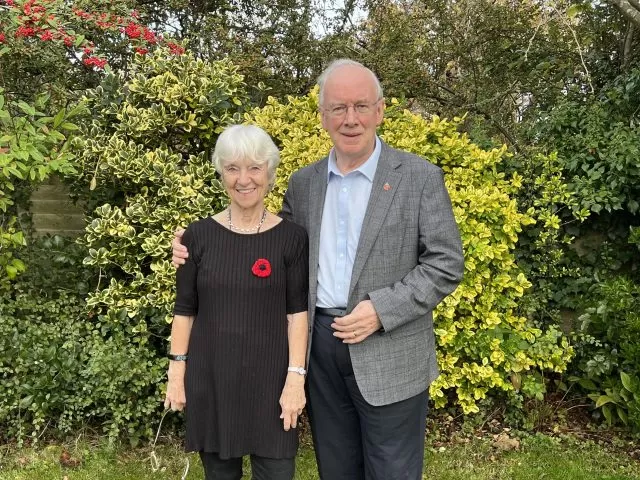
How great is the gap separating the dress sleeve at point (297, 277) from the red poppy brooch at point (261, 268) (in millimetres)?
80

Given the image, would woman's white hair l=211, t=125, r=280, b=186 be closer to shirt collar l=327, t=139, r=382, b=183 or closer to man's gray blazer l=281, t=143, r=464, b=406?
shirt collar l=327, t=139, r=382, b=183

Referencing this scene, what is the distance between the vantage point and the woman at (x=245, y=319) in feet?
6.58

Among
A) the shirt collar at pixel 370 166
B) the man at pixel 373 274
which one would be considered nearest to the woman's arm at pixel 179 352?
the man at pixel 373 274

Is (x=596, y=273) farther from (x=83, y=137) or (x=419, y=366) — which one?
(x=83, y=137)

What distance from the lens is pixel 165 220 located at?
363cm

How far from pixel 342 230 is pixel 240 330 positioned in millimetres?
517

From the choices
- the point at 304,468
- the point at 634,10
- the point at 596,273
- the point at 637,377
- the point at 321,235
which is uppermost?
the point at 634,10

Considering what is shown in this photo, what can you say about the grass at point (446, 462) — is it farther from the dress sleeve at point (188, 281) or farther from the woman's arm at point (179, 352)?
the dress sleeve at point (188, 281)

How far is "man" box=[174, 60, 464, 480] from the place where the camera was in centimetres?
193

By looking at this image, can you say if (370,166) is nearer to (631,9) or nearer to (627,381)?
(627,381)

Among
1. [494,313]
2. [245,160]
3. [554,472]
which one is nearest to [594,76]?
[494,313]

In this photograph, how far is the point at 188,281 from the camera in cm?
205

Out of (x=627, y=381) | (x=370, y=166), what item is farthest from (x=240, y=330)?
(x=627, y=381)

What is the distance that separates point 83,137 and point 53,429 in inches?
76.3
